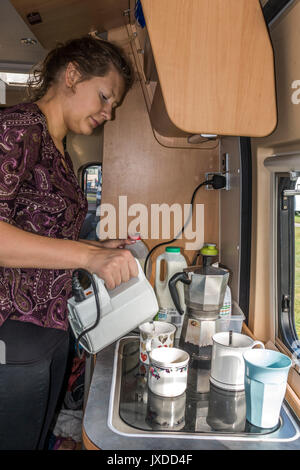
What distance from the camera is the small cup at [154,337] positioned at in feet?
3.93


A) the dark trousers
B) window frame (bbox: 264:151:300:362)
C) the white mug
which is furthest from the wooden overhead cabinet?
the dark trousers

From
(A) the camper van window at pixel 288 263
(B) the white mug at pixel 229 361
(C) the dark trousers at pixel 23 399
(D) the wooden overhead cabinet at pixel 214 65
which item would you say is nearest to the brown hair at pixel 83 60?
(D) the wooden overhead cabinet at pixel 214 65

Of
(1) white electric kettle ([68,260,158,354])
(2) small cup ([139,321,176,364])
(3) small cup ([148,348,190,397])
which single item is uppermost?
(1) white electric kettle ([68,260,158,354])

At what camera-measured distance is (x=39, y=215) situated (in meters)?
1.22

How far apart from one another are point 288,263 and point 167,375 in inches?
24.1

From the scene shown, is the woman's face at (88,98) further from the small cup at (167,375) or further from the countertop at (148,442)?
the countertop at (148,442)

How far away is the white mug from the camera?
104 centimetres

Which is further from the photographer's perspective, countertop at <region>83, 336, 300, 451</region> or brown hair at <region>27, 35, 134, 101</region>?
brown hair at <region>27, 35, 134, 101</region>

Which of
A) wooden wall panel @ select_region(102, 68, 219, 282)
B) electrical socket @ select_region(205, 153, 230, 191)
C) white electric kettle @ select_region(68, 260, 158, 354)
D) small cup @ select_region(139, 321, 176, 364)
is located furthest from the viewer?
wooden wall panel @ select_region(102, 68, 219, 282)

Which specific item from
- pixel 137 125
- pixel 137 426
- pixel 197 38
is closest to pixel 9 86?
pixel 137 125

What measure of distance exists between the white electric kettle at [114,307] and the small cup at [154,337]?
0.40 ft

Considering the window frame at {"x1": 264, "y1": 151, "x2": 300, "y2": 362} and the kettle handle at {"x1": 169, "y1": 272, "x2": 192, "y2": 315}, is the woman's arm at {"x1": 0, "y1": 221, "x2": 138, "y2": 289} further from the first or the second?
the window frame at {"x1": 264, "y1": 151, "x2": 300, "y2": 362}

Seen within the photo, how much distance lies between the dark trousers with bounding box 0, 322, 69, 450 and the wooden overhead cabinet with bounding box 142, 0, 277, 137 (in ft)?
2.74
